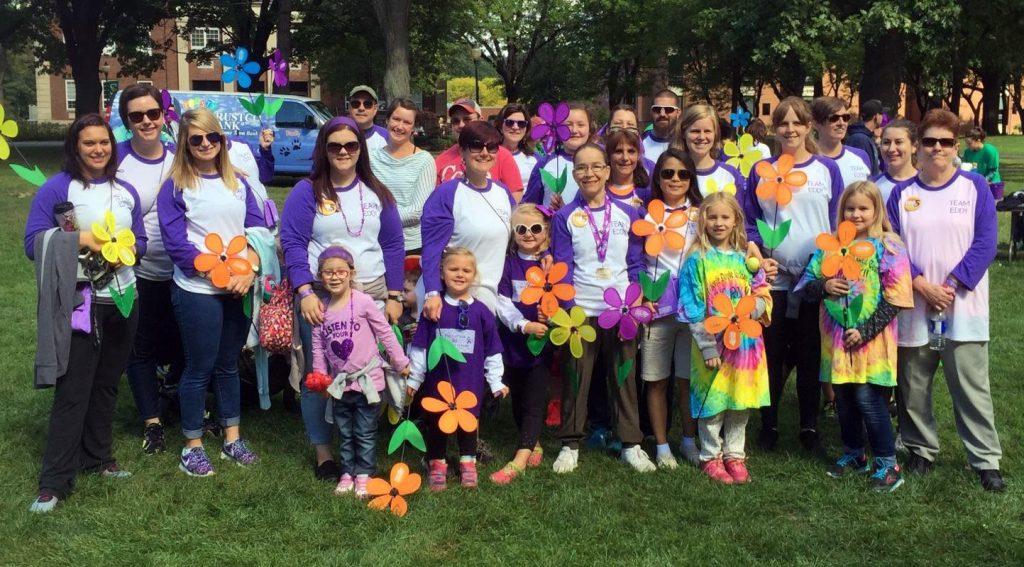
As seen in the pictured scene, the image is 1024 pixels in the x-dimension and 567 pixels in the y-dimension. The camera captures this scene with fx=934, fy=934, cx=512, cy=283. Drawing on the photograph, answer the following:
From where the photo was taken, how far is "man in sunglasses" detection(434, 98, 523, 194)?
5145 mm

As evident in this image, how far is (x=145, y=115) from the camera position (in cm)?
451

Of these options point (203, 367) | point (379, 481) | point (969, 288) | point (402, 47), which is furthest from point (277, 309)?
point (402, 47)

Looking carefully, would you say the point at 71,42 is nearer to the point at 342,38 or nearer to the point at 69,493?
the point at 342,38

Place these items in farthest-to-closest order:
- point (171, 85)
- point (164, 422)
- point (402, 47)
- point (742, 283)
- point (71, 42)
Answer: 1. point (171, 85)
2. point (71, 42)
3. point (402, 47)
4. point (164, 422)
5. point (742, 283)

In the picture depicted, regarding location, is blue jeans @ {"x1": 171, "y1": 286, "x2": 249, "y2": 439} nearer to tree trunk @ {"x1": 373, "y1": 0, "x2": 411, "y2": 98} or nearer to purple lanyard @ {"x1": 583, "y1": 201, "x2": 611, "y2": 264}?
purple lanyard @ {"x1": 583, "y1": 201, "x2": 611, "y2": 264}

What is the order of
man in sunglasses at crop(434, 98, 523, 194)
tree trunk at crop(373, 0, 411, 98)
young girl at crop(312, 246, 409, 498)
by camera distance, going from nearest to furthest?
young girl at crop(312, 246, 409, 498)
man in sunglasses at crop(434, 98, 523, 194)
tree trunk at crop(373, 0, 411, 98)

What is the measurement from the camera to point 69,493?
431 centimetres

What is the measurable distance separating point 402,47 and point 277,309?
57.2 feet

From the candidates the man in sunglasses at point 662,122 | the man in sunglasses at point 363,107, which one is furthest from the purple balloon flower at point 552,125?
the man in sunglasses at point 363,107

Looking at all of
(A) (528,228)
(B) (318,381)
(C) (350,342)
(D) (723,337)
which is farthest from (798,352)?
(B) (318,381)

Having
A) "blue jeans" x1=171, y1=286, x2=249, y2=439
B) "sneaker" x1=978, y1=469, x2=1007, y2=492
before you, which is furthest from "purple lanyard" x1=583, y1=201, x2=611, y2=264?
"sneaker" x1=978, y1=469, x2=1007, y2=492

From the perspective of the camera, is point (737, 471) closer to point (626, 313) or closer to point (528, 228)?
point (626, 313)

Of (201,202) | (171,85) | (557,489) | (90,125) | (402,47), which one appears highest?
(171,85)

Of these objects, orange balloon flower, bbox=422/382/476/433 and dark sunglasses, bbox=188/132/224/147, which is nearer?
orange balloon flower, bbox=422/382/476/433
